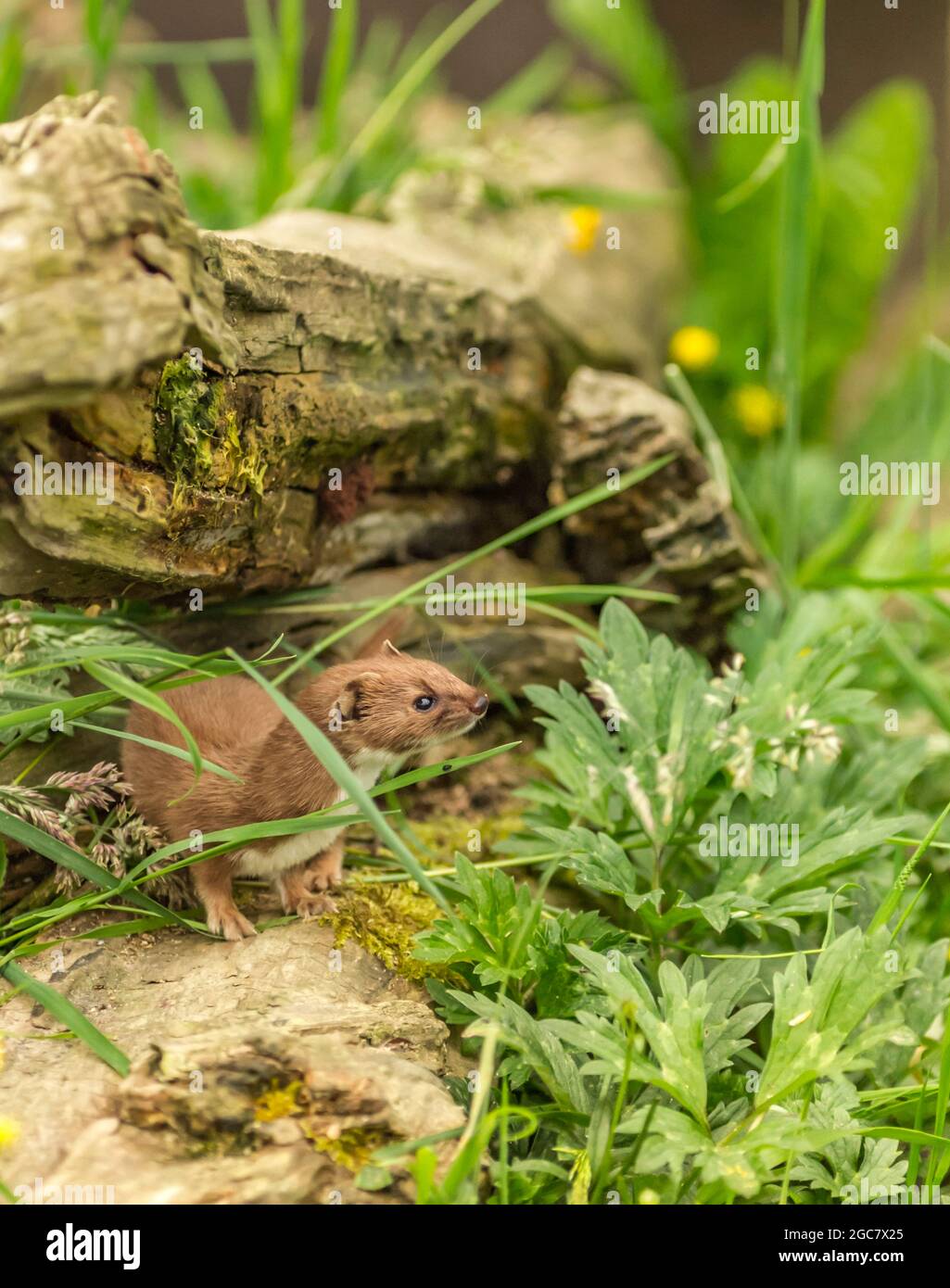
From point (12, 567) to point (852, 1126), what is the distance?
193cm

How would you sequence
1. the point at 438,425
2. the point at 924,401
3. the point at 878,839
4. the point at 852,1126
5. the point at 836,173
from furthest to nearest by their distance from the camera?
the point at 836,173
the point at 924,401
the point at 438,425
the point at 878,839
the point at 852,1126

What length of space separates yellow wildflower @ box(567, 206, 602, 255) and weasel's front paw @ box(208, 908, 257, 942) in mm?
3109

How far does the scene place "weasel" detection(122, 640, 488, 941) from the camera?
2.42 m

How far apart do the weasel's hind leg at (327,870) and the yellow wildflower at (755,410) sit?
3026 mm

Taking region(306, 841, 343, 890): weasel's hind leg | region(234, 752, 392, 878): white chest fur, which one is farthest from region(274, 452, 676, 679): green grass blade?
region(306, 841, 343, 890): weasel's hind leg

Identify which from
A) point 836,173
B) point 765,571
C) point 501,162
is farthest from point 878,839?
point 836,173

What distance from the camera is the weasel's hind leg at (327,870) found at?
2.63 meters

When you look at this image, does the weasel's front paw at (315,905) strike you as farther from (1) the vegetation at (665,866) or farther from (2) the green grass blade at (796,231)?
(2) the green grass blade at (796,231)

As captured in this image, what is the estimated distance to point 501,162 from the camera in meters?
4.52

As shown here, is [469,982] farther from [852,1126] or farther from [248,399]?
[248,399]

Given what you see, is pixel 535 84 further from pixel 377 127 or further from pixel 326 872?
pixel 326 872

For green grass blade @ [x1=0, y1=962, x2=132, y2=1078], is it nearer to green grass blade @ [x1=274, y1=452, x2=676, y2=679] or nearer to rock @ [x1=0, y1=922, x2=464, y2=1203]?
rock @ [x1=0, y1=922, x2=464, y2=1203]

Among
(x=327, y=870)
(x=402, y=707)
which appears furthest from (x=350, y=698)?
(x=327, y=870)

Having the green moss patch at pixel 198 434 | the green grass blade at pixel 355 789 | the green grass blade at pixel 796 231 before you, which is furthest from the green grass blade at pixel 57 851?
the green grass blade at pixel 796 231
